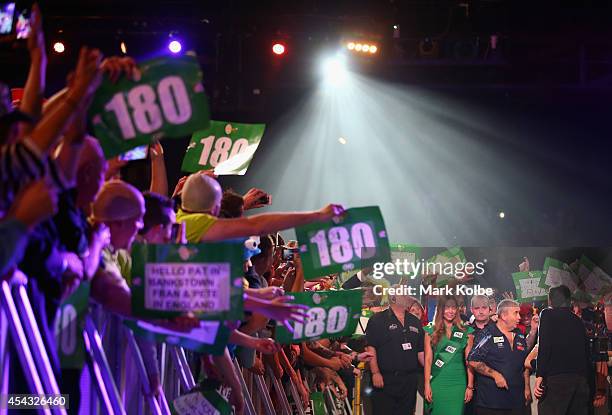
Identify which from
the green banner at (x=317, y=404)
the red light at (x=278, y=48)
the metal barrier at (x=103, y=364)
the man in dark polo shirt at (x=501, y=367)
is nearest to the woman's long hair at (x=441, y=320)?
the man in dark polo shirt at (x=501, y=367)

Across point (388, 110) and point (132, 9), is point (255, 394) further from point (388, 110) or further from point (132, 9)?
point (388, 110)

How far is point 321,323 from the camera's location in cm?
586

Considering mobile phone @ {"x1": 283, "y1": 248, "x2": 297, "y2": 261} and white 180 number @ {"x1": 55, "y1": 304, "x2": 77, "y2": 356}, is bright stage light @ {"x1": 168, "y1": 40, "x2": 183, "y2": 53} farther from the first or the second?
white 180 number @ {"x1": 55, "y1": 304, "x2": 77, "y2": 356}

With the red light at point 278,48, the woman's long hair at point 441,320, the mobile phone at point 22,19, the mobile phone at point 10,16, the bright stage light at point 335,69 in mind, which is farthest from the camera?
the bright stage light at point 335,69

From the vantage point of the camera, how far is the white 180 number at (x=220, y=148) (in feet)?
20.7

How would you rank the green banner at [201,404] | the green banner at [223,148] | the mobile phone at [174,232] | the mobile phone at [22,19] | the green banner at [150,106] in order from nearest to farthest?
the green banner at [150,106] < the mobile phone at [174,232] < the green banner at [201,404] < the green banner at [223,148] < the mobile phone at [22,19]

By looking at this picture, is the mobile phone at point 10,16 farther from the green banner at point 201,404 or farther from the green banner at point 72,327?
the green banner at point 72,327

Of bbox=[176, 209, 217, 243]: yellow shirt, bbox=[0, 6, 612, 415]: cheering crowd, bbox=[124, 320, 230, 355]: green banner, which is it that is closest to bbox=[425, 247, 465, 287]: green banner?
bbox=[0, 6, 612, 415]: cheering crowd

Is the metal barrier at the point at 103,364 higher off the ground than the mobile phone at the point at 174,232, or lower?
lower

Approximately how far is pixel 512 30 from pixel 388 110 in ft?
14.1

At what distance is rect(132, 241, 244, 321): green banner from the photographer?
354 centimetres

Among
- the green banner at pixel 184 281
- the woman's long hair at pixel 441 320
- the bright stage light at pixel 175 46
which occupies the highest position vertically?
the bright stage light at pixel 175 46

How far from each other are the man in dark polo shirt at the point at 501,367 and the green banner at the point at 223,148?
7.15 meters

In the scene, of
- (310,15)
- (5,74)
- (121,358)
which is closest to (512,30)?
(310,15)
